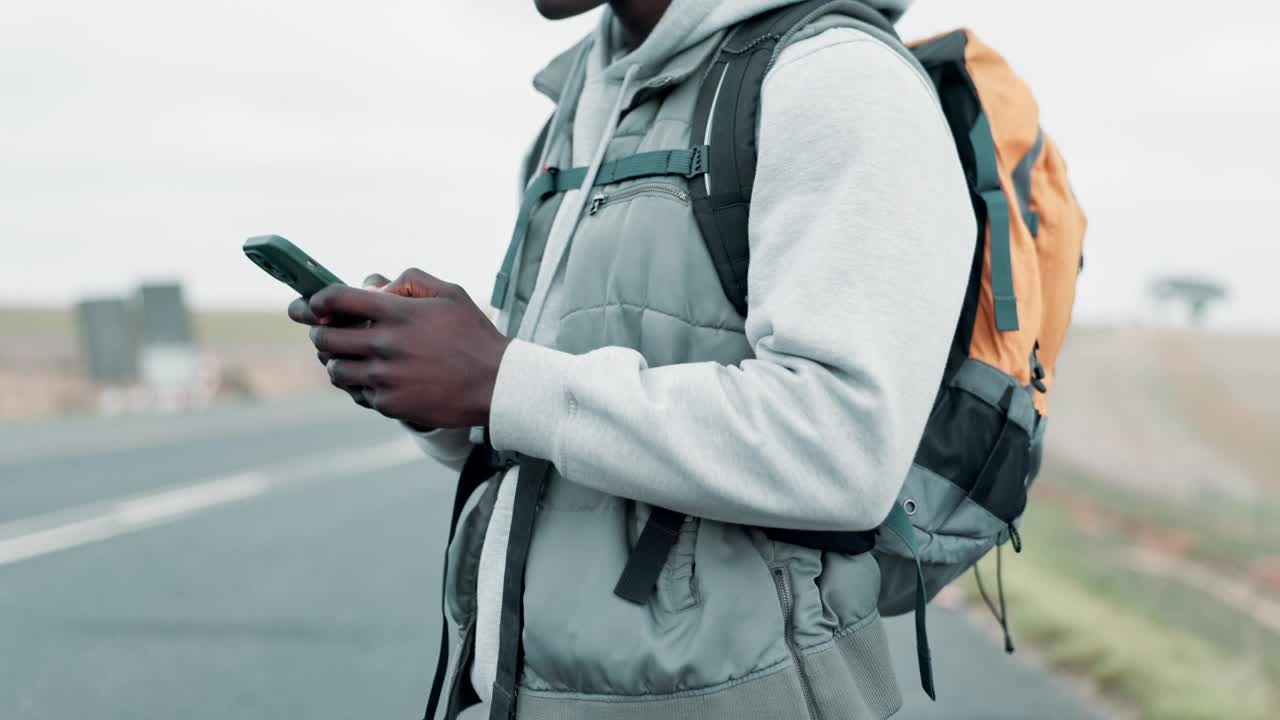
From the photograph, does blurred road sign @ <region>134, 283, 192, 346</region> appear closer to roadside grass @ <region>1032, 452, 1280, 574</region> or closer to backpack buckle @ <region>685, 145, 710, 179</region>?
roadside grass @ <region>1032, 452, 1280, 574</region>

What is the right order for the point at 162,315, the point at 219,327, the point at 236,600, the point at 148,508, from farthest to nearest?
the point at 219,327, the point at 162,315, the point at 148,508, the point at 236,600

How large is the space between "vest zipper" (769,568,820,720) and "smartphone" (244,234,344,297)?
2.13 feet

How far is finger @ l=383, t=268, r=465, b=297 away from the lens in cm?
147

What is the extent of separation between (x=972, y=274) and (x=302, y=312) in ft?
2.96

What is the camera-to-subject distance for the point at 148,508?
879 centimetres

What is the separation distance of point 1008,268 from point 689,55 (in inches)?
20.4

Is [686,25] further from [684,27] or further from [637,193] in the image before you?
[637,193]

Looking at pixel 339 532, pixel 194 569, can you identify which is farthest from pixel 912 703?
pixel 339 532

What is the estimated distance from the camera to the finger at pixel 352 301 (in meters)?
1.41

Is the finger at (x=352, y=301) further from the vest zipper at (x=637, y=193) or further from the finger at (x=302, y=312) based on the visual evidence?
the vest zipper at (x=637, y=193)

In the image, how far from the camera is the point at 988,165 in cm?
168

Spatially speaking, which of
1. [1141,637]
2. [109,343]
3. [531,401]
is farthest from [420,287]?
[109,343]

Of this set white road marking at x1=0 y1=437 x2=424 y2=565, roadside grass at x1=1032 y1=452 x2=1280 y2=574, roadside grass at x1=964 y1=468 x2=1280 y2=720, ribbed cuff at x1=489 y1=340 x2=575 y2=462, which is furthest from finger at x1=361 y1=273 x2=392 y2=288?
roadside grass at x1=1032 y1=452 x2=1280 y2=574

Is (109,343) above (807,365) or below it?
below
